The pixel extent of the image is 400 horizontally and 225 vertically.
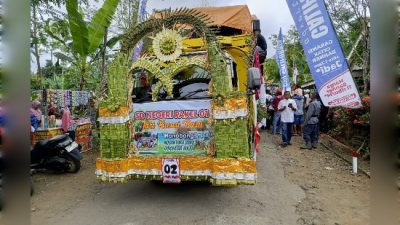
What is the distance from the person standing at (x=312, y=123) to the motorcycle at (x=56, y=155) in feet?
21.7

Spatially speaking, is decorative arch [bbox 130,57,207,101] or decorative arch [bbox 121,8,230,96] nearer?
decorative arch [bbox 121,8,230,96]

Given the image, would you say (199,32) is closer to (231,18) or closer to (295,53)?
(231,18)

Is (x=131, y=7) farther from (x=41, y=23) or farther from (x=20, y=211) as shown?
(x=20, y=211)

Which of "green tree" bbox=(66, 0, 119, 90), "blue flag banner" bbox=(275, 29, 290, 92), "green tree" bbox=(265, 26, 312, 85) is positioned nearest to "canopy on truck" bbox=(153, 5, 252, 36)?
"green tree" bbox=(66, 0, 119, 90)

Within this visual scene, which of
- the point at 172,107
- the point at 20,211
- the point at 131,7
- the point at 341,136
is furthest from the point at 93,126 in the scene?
the point at 20,211

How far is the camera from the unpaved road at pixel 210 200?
461 centimetres

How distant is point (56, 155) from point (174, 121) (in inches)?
152

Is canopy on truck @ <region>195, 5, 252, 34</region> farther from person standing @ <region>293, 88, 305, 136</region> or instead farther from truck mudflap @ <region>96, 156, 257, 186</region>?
person standing @ <region>293, 88, 305, 136</region>

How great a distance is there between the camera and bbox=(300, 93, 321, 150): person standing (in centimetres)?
972

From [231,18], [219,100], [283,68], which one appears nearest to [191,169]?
[219,100]

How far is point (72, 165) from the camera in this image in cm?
782

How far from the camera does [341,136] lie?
10.8 metres

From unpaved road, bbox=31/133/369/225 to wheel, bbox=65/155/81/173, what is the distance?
0.21 metres

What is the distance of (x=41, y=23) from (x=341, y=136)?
9837 millimetres
